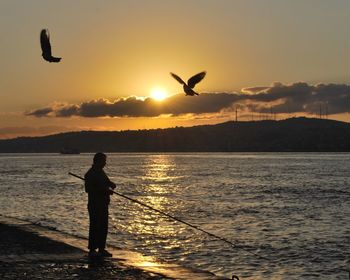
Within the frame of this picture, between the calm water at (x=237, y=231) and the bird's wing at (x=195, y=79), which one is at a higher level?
the bird's wing at (x=195, y=79)

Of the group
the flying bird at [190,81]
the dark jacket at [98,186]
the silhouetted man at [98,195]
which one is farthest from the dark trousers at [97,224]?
the flying bird at [190,81]

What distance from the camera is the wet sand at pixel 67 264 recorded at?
34.4 feet

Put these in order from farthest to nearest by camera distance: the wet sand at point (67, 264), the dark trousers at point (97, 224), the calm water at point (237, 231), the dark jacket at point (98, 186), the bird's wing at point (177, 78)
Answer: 1. the calm water at point (237, 231)
2. the dark trousers at point (97, 224)
3. the dark jacket at point (98, 186)
4. the bird's wing at point (177, 78)
5. the wet sand at point (67, 264)

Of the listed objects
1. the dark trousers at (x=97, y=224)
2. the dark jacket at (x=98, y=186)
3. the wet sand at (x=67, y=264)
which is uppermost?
the dark jacket at (x=98, y=186)

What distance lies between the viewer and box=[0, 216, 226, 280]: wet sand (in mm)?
10484

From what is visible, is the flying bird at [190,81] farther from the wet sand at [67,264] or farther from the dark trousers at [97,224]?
the wet sand at [67,264]

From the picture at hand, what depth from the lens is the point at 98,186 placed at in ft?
39.0

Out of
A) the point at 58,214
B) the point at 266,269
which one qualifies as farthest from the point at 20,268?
the point at 58,214

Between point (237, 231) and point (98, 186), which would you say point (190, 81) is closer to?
point (98, 186)

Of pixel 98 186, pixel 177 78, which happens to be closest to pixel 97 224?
pixel 98 186

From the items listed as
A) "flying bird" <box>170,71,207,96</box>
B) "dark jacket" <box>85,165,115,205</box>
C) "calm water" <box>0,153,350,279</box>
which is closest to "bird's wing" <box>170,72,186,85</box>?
"flying bird" <box>170,71,207,96</box>

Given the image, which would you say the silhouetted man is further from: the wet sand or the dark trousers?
the wet sand

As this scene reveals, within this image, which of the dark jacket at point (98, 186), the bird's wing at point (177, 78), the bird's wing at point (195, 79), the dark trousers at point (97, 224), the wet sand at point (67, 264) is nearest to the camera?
the wet sand at point (67, 264)

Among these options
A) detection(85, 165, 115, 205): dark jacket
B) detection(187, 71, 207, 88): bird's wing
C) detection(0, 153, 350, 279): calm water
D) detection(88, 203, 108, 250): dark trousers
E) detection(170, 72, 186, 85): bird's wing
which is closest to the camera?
detection(170, 72, 186, 85): bird's wing
